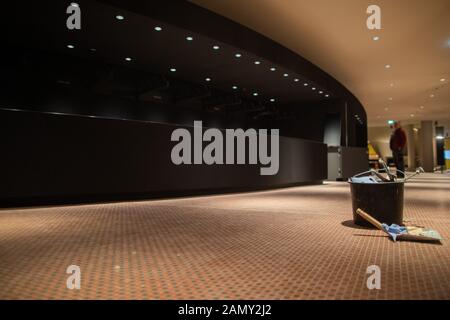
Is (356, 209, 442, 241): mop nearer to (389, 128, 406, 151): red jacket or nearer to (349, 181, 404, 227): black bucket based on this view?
(349, 181, 404, 227): black bucket

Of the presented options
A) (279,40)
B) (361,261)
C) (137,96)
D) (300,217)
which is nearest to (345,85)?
(279,40)

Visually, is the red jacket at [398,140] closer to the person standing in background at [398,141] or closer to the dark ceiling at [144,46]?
the person standing in background at [398,141]

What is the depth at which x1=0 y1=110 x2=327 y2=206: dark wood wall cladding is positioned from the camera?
14.8 ft

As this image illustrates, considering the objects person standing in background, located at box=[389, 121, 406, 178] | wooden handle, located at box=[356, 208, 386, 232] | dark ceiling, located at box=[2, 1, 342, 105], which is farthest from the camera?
person standing in background, located at box=[389, 121, 406, 178]

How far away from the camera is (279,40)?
796 centimetres

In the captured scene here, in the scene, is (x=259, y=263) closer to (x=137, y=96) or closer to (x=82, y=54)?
(x=82, y=54)

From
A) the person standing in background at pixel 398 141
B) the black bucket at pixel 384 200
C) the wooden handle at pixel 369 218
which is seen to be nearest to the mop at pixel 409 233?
the wooden handle at pixel 369 218

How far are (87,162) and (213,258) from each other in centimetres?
348

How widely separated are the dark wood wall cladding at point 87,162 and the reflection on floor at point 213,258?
3.02 feet

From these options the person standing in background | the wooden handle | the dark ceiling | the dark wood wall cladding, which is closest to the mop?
the wooden handle

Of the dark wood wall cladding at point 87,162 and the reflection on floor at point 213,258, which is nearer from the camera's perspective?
the reflection on floor at point 213,258

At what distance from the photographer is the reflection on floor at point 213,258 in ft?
5.16

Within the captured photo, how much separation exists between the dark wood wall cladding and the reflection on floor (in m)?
0.92

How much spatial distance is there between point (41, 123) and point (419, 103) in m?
17.0
